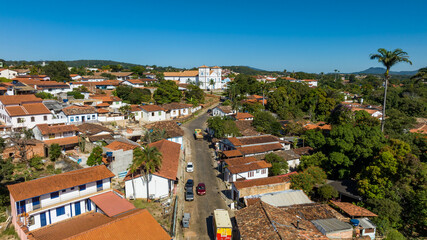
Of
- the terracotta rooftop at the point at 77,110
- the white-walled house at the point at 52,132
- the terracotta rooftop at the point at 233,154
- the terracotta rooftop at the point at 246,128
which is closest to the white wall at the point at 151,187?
the terracotta rooftop at the point at 233,154

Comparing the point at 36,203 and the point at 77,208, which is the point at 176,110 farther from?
the point at 36,203

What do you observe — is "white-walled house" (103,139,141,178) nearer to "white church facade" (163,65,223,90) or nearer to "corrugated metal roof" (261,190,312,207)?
"corrugated metal roof" (261,190,312,207)

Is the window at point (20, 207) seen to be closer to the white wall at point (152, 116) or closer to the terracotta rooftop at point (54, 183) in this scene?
the terracotta rooftop at point (54, 183)

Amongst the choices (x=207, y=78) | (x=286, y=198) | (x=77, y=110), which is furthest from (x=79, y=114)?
(x=207, y=78)

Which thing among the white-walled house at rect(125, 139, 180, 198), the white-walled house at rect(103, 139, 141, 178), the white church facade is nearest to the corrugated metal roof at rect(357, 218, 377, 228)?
the white-walled house at rect(125, 139, 180, 198)

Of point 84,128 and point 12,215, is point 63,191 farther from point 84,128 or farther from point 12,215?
point 84,128

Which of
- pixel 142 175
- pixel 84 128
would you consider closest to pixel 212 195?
pixel 142 175
